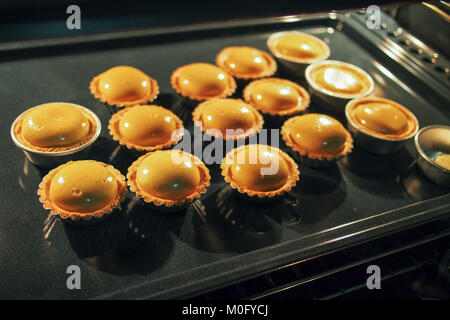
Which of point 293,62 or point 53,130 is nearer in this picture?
point 53,130

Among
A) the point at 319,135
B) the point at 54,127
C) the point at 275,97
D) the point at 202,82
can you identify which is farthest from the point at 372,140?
the point at 54,127

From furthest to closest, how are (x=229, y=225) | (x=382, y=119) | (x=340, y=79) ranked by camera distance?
(x=340, y=79)
(x=382, y=119)
(x=229, y=225)

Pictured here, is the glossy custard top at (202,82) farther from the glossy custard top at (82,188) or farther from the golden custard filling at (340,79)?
the glossy custard top at (82,188)

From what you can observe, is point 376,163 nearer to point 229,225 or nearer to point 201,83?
point 229,225

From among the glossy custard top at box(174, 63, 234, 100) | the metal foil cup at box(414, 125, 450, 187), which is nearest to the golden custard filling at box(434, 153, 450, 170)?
the metal foil cup at box(414, 125, 450, 187)

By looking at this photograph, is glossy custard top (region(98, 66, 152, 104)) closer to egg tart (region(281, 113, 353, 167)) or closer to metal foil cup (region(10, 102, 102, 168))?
metal foil cup (region(10, 102, 102, 168))

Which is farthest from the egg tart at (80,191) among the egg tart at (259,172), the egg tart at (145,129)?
the egg tart at (259,172)

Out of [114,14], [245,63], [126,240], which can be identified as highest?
[114,14]

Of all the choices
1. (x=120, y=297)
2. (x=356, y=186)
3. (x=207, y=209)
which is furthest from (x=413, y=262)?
(x=120, y=297)
